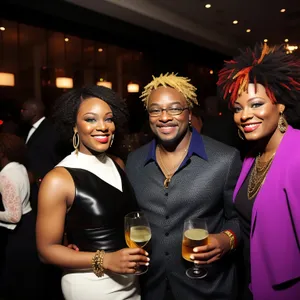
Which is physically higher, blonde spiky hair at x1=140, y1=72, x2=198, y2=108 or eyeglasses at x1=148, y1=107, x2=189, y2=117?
blonde spiky hair at x1=140, y1=72, x2=198, y2=108

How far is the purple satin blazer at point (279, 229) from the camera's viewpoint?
1712 mm

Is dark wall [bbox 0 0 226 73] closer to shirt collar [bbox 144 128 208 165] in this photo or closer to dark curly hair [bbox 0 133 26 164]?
dark curly hair [bbox 0 133 26 164]

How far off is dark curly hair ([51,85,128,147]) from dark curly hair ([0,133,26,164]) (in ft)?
4.19

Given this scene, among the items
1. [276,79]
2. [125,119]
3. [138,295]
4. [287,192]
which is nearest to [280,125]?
[276,79]

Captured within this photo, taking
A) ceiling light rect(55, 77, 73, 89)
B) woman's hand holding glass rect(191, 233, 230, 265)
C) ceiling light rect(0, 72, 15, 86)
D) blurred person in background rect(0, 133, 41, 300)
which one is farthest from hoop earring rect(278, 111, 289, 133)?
ceiling light rect(55, 77, 73, 89)

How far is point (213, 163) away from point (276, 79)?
Result: 1.90 ft

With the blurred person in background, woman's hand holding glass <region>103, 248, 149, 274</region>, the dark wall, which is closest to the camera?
woman's hand holding glass <region>103, 248, 149, 274</region>

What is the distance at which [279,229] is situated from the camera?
1.74 meters

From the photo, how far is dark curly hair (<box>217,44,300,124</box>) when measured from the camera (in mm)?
1830

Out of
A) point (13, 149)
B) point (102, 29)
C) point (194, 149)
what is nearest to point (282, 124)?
point (194, 149)

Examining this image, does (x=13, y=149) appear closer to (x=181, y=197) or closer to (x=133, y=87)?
(x=181, y=197)

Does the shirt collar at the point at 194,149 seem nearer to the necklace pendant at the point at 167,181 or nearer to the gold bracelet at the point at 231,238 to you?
the necklace pendant at the point at 167,181

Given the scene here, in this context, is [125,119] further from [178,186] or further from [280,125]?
[280,125]

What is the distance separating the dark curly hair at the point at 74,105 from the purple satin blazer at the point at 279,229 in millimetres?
948
